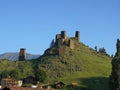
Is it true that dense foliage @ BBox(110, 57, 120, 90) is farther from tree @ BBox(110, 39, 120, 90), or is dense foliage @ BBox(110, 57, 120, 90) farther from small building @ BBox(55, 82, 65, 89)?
small building @ BBox(55, 82, 65, 89)

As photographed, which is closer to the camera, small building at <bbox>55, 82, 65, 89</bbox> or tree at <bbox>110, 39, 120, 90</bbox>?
tree at <bbox>110, 39, 120, 90</bbox>

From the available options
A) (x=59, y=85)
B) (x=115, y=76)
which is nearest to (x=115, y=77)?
(x=115, y=76)

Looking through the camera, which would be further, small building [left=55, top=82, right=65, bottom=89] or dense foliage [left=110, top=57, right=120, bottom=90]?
small building [left=55, top=82, right=65, bottom=89]

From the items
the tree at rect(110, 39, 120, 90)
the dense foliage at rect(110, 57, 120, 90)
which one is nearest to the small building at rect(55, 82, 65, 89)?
the tree at rect(110, 39, 120, 90)

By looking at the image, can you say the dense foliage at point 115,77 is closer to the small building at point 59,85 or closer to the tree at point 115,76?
the tree at point 115,76

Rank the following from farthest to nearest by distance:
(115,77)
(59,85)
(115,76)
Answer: (59,85) < (115,77) < (115,76)

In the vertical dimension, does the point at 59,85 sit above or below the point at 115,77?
below

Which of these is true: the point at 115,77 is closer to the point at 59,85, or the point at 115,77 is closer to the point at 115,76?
the point at 115,76

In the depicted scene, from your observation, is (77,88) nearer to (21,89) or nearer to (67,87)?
(67,87)

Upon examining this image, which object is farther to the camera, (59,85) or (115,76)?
(59,85)

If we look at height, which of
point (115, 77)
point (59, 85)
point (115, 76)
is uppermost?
point (115, 76)

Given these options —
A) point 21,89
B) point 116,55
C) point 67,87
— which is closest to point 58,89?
point 67,87

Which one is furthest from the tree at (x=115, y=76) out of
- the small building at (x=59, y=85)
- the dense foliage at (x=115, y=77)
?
the small building at (x=59, y=85)

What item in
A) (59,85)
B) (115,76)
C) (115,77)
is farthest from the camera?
(59,85)
